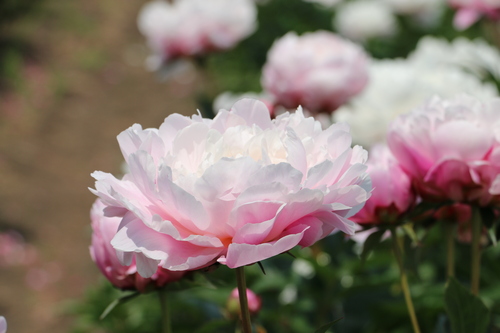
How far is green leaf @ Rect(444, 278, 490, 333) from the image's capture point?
546mm

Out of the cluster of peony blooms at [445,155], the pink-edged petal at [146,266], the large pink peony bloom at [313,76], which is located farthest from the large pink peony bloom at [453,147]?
the large pink peony bloom at [313,76]

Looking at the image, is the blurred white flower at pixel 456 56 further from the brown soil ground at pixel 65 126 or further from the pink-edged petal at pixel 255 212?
the brown soil ground at pixel 65 126

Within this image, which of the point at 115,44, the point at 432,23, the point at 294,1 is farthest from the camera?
the point at 115,44

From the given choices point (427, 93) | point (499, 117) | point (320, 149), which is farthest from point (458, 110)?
point (427, 93)

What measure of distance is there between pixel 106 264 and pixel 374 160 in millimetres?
270

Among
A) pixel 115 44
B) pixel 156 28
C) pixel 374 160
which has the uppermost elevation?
pixel 374 160

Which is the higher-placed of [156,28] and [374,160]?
[374,160]

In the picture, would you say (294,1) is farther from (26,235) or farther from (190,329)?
(190,329)

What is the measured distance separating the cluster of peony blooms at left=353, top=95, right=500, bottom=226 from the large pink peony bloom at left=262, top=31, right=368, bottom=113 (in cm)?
58

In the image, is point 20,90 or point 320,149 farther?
point 20,90

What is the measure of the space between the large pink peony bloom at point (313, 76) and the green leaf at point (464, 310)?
65 cm

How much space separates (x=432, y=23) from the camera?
10.5ft

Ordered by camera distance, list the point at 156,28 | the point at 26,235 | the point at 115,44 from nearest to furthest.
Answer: the point at 156,28, the point at 26,235, the point at 115,44

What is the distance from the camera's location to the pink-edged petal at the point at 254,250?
38 centimetres
